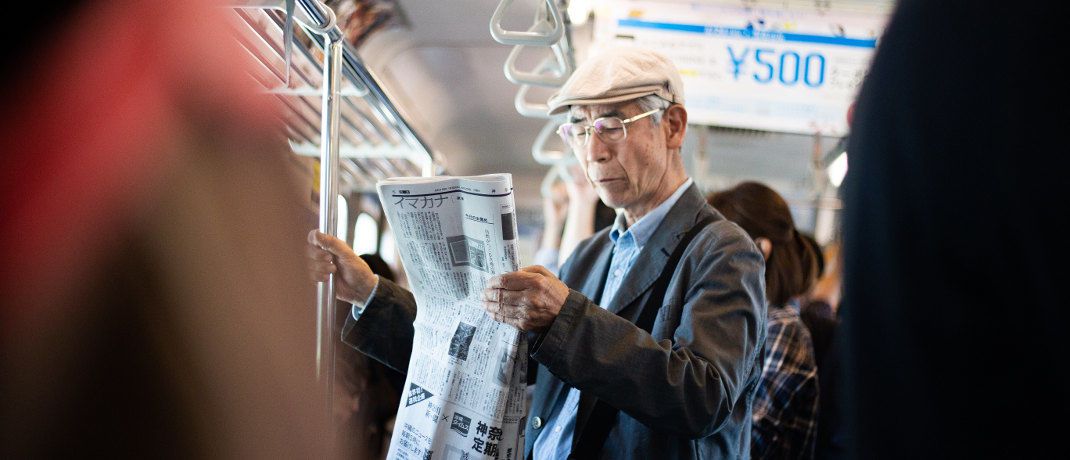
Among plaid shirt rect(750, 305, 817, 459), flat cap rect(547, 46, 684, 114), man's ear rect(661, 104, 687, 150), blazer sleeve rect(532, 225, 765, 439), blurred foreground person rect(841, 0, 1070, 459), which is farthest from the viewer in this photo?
plaid shirt rect(750, 305, 817, 459)

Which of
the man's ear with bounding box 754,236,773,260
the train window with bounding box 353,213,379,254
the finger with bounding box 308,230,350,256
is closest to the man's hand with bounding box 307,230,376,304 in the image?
the finger with bounding box 308,230,350,256

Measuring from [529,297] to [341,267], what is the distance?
1.59ft

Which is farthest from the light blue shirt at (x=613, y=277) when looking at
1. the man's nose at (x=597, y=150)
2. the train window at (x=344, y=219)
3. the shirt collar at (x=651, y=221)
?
the train window at (x=344, y=219)

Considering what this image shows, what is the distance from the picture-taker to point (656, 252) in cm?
169

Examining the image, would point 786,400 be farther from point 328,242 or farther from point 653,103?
point 328,242

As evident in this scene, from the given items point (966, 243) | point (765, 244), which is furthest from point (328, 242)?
point (765, 244)

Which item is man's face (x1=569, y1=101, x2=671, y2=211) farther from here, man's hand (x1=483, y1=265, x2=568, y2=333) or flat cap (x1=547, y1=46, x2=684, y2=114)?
man's hand (x1=483, y1=265, x2=568, y2=333)

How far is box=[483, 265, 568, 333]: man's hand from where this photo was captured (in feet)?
4.53

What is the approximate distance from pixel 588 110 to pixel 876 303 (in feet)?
4.11

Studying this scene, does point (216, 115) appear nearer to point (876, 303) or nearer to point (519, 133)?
point (876, 303)

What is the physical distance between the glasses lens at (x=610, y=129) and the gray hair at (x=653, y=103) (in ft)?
0.20

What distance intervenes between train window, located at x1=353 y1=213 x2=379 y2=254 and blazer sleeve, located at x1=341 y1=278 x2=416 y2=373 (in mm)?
4086

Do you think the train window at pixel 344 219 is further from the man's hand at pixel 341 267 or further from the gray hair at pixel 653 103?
the gray hair at pixel 653 103

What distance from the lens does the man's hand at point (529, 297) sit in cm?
138
